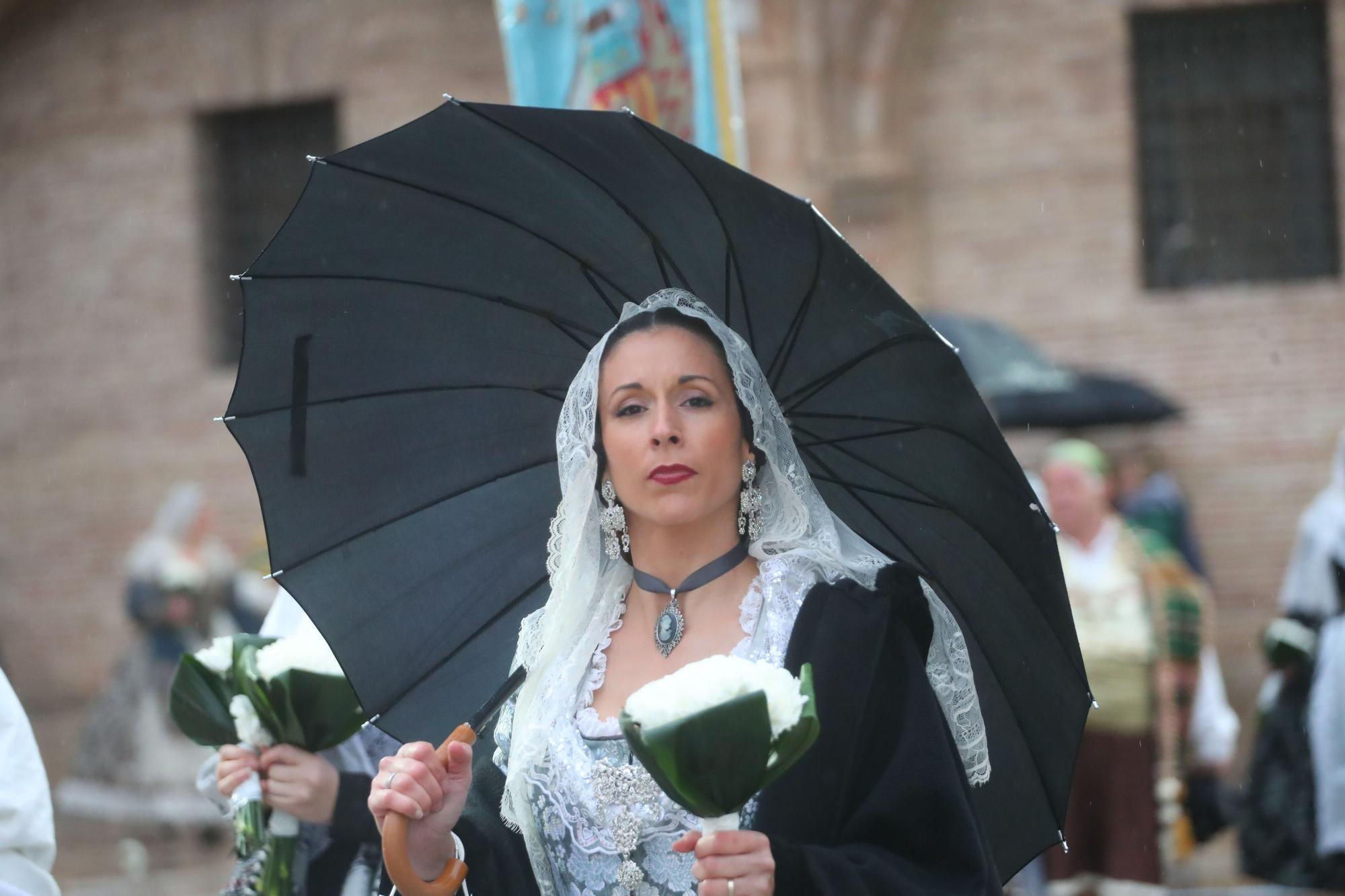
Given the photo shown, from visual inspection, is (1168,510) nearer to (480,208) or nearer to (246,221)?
(246,221)

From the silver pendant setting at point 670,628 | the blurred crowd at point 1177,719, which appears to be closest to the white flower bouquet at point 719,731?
the silver pendant setting at point 670,628

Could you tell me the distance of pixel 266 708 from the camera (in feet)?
12.2

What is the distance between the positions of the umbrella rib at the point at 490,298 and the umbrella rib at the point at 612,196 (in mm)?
211

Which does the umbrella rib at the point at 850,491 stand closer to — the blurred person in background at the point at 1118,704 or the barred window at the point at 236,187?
the blurred person in background at the point at 1118,704

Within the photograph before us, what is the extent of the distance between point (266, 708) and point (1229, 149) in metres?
10.4

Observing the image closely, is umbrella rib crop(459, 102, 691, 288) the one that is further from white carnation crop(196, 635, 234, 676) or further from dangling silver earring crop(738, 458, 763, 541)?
white carnation crop(196, 635, 234, 676)

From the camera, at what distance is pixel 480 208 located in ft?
10.1

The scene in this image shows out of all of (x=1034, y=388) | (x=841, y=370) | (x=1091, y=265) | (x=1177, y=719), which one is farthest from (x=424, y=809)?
(x=1091, y=265)

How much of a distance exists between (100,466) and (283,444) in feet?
39.7

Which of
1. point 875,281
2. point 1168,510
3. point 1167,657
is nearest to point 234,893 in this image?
point 875,281

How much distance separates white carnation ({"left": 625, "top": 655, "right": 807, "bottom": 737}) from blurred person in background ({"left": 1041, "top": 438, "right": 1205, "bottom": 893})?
489 cm

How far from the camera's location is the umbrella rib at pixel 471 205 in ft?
9.90

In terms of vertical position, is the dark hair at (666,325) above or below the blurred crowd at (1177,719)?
above

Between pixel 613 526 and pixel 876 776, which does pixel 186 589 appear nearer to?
pixel 613 526
